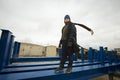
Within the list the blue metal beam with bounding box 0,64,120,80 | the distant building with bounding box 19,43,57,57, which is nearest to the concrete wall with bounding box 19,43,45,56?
the distant building with bounding box 19,43,57,57

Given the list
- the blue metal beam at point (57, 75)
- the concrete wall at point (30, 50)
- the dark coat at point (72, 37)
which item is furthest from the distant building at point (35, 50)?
the dark coat at point (72, 37)

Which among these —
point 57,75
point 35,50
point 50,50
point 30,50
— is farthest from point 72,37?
point 35,50

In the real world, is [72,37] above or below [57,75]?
above

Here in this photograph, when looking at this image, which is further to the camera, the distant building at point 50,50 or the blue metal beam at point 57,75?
the distant building at point 50,50

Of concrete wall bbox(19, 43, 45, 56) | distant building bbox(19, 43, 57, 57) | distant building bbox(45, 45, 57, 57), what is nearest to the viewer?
concrete wall bbox(19, 43, 45, 56)

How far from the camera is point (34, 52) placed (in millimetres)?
22469

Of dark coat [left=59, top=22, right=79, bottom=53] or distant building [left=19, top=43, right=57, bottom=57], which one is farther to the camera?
distant building [left=19, top=43, right=57, bottom=57]

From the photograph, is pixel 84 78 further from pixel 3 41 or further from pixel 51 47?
pixel 51 47

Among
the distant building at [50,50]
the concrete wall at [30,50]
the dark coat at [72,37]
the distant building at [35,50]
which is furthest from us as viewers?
the distant building at [50,50]

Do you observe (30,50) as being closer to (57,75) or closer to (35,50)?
(35,50)

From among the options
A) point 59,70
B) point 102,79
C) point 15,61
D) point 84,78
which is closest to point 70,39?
point 59,70

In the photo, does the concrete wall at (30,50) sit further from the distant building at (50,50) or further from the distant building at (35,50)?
the distant building at (50,50)

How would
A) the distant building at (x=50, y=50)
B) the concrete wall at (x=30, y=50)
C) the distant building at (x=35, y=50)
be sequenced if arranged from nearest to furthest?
the concrete wall at (x=30, y=50) → the distant building at (x=35, y=50) → the distant building at (x=50, y=50)

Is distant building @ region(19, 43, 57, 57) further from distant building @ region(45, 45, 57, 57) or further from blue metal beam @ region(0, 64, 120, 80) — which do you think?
blue metal beam @ region(0, 64, 120, 80)
